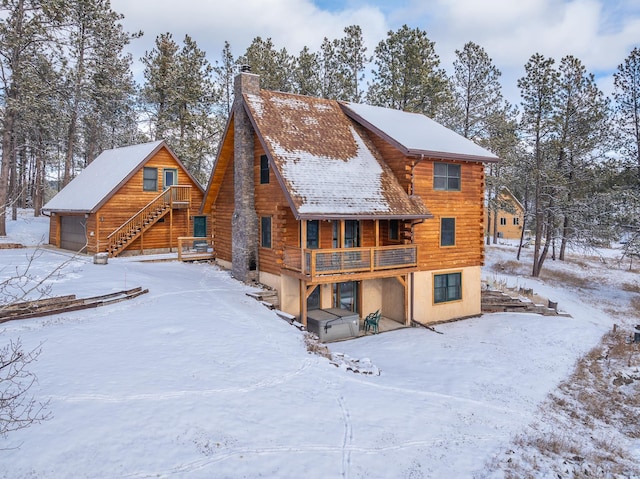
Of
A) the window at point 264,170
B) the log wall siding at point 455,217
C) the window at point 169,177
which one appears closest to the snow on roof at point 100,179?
the window at point 169,177

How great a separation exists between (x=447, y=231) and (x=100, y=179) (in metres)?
21.1

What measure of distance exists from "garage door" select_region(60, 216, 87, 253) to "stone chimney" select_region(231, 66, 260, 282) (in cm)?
1180

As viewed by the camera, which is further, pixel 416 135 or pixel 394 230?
pixel 416 135

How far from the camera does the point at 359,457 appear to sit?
788 cm

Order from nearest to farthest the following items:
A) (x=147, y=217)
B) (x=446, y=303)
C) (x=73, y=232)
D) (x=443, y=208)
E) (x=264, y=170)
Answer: (x=264, y=170)
(x=443, y=208)
(x=446, y=303)
(x=147, y=217)
(x=73, y=232)

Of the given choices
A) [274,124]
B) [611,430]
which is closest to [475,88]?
[274,124]

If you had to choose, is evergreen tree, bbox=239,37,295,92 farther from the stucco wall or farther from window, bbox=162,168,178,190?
the stucco wall

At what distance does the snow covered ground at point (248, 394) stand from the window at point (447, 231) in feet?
14.8

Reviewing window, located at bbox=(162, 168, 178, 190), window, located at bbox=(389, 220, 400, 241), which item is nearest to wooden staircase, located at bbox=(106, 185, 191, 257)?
window, located at bbox=(162, 168, 178, 190)

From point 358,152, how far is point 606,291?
20.9m

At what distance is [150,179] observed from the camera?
90.3 ft

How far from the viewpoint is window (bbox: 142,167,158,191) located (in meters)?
27.3

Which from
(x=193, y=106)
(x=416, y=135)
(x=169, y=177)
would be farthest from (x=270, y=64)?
(x=416, y=135)

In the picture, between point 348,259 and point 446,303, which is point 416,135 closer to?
point 348,259
